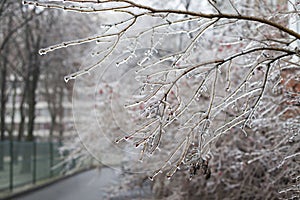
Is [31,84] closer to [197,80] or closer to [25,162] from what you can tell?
[25,162]

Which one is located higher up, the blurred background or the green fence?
the blurred background

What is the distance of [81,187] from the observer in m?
8.75

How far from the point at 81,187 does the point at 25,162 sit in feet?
4.68

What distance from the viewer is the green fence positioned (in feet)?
27.2

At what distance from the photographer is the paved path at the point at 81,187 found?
6.98 metres

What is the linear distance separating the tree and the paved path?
0.72 meters

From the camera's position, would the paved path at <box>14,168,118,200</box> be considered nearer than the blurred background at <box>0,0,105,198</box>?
Yes


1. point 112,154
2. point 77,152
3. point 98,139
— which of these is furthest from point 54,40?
point 112,154

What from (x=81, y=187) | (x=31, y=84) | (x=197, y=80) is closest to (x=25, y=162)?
(x=81, y=187)

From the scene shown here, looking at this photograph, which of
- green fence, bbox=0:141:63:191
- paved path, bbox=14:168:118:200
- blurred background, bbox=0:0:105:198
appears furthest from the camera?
blurred background, bbox=0:0:105:198

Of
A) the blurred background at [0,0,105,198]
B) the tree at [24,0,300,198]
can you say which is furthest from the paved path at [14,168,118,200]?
the tree at [24,0,300,198]

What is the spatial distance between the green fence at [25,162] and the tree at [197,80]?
250 centimetres

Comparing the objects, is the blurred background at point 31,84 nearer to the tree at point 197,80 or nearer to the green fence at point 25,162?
the green fence at point 25,162

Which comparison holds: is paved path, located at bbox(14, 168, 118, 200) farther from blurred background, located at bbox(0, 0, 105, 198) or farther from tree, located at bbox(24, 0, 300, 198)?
tree, located at bbox(24, 0, 300, 198)
